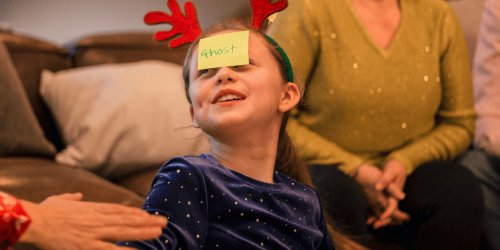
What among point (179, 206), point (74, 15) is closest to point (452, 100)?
point (179, 206)

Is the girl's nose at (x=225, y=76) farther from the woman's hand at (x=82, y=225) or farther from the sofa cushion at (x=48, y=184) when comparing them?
the sofa cushion at (x=48, y=184)

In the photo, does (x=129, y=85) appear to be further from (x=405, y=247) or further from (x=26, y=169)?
(x=405, y=247)

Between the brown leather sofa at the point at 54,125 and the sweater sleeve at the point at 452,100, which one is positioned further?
the sweater sleeve at the point at 452,100

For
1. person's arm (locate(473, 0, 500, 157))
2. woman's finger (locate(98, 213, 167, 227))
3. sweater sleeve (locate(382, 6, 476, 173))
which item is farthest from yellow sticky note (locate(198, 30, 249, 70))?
person's arm (locate(473, 0, 500, 157))

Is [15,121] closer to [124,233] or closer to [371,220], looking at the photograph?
[124,233]

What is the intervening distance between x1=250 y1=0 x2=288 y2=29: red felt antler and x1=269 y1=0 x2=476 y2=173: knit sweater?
22 centimetres

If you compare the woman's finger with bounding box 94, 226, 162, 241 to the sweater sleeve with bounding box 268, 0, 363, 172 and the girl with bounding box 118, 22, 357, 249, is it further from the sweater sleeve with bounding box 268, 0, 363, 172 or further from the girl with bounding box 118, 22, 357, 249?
the sweater sleeve with bounding box 268, 0, 363, 172

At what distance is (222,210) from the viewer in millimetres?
593

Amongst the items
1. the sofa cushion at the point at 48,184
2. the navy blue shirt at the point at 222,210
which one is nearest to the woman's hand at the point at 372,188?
the navy blue shirt at the point at 222,210

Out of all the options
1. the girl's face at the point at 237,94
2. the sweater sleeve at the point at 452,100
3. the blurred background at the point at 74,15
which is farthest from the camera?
the blurred background at the point at 74,15

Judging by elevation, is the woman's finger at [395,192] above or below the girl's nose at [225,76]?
below

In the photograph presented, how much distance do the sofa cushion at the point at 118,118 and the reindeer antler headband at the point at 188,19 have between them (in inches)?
19.4

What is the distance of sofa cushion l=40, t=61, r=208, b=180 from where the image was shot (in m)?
1.26

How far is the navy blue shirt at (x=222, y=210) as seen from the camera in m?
0.53
